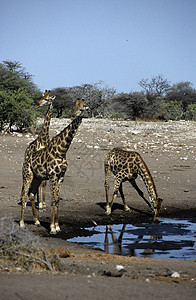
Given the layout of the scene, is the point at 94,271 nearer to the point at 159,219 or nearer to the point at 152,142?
the point at 159,219

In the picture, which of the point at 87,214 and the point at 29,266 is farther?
the point at 87,214

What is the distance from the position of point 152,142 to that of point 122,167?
10198 mm

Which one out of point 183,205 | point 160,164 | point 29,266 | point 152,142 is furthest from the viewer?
point 152,142

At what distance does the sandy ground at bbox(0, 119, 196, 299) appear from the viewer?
16.3 feet

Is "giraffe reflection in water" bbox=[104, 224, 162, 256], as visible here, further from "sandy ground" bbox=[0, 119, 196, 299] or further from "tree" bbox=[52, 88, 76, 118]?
"tree" bbox=[52, 88, 76, 118]

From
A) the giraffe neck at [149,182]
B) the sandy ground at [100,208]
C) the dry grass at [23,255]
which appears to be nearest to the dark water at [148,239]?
the sandy ground at [100,208]

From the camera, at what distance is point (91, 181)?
14680 mm

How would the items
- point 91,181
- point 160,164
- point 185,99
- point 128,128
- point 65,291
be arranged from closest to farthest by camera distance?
1. point 65,291
2. point 91,181
3. point 160,164
4. point 128,128
5. point 185,99

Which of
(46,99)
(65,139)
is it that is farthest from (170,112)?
(65,139)

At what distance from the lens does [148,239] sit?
29.4 ft

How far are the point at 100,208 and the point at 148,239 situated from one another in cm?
287

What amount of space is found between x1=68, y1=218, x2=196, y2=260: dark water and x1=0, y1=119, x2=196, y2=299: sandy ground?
0.47 m

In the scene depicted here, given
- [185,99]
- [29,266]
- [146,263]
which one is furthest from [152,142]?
[185,99]

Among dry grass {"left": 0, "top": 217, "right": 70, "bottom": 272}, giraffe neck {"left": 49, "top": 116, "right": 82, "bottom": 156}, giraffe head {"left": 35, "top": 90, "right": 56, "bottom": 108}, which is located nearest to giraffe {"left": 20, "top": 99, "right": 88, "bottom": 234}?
giraffe neck {"left": 49, "top": 116, "right": 82, "bottom": 156}
